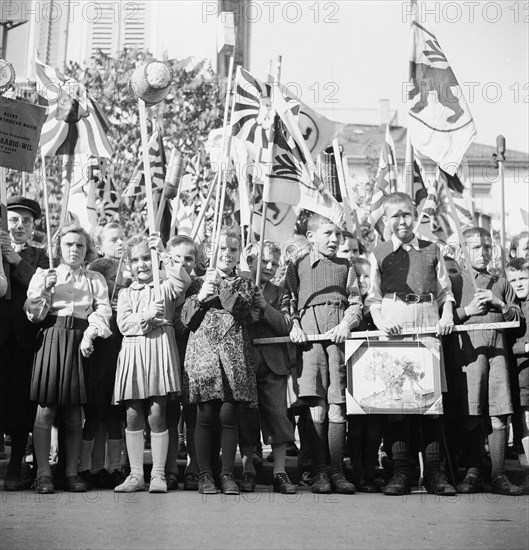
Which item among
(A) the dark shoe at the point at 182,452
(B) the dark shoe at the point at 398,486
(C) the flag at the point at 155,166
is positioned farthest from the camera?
(C) the flag at the point at 155,166

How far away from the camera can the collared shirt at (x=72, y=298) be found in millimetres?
6551

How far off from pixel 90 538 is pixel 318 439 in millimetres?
2364

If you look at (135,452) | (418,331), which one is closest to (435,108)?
(418,331)

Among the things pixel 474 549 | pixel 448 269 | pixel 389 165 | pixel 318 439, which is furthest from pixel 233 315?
pixel 389 165

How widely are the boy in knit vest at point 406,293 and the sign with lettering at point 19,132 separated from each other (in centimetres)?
259

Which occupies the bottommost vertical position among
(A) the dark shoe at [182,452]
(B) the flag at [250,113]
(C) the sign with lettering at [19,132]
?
(A) the dark shoe at [182,452]

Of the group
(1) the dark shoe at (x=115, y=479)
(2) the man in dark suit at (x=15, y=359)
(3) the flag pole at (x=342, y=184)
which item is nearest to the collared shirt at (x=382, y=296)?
(1) the dark shoe at (x=115, y=479)

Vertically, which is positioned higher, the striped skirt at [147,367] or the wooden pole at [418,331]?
the wooden pole at [418,331]

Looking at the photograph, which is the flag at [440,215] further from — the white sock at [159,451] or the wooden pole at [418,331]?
the white sock at [159,451]

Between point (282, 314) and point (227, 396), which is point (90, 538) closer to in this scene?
point (227, 396)

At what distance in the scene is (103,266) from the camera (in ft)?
25.4

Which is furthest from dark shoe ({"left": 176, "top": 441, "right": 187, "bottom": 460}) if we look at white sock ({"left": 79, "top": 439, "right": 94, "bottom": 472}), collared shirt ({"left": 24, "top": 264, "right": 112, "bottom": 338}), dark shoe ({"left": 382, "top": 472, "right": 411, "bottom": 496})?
dark shoe ({"left": 382, "top": 472, "right": 411, "bottom": 496})

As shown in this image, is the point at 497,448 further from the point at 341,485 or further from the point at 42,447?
the point at 42,447

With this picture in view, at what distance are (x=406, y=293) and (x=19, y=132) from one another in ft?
9.80
